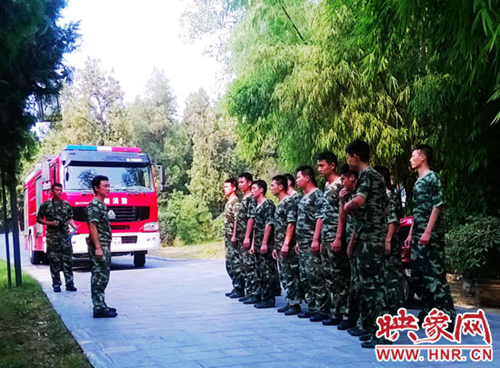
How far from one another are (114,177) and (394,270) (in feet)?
27.5

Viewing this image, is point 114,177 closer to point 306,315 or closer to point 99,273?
point 99,273

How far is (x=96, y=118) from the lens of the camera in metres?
32.0

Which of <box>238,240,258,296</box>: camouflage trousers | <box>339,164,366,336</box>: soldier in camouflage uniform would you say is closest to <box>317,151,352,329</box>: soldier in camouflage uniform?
<box>339,164,366,336</box>: soldier in camouflage uniform

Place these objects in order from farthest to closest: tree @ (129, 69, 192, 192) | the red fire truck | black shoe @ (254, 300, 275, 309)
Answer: tree @ (129, 69, 192, 192), the red fire truck, black shoe @ (254, 300, 275, 309)

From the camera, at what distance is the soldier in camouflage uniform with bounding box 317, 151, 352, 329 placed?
5410 mm

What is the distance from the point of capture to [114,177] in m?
12.2

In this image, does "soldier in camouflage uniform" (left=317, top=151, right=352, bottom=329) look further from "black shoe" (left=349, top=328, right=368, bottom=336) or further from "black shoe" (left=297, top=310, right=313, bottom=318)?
"black shoe" (left=297, top=310, right=313, bottom=318)

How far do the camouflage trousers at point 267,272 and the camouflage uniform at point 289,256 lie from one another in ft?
1.35

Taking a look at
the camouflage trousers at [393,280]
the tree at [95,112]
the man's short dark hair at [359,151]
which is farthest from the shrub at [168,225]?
the man's short dark hair at [359,151]

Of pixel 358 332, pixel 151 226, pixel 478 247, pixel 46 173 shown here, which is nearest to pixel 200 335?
pixel 358 332

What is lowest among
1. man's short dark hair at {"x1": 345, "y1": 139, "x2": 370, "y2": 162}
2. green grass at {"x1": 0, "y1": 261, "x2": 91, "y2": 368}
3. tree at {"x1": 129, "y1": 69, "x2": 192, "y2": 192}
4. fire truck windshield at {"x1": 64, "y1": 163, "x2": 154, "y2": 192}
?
green grass at {"x1": 0, "y1": 261, "x2": 91, "y2": 368}

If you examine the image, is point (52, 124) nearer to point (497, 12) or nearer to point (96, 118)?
point (497, 12)

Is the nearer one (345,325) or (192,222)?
(345,325)

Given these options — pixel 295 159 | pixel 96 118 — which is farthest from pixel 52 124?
pixel 96 118
